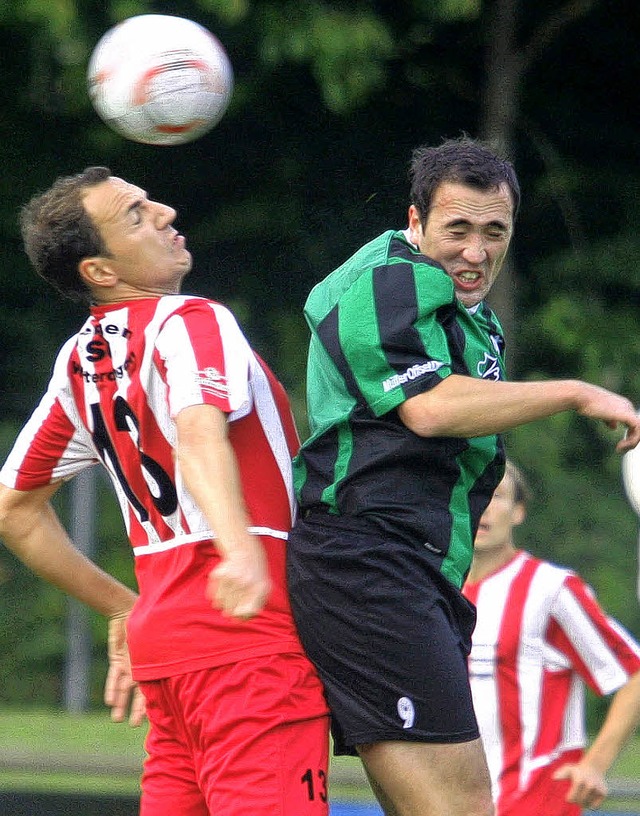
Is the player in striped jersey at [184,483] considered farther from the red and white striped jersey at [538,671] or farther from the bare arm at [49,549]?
the red and white striped jersey at [538,671]

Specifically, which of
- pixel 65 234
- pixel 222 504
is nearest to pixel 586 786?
pixel 222 504

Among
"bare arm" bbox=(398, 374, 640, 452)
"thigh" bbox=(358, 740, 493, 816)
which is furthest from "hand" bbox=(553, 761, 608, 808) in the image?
"bare arm" bbox=(398, 374, 640, 452)

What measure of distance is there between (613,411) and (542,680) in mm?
1832

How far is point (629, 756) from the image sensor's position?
8.72m

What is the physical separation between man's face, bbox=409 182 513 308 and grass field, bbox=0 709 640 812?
15.0ft

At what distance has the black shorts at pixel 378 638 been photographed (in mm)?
3088

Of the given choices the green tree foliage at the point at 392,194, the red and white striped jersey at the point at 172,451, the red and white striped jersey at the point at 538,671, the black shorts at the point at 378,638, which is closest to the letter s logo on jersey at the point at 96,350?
the red and white striped jersey at the point at 172,451

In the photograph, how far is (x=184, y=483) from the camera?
3.01 meters

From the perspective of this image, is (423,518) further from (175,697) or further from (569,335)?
(569,335)

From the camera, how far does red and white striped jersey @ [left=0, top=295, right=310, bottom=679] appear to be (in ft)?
10.2

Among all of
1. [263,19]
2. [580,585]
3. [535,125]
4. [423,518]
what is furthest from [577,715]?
[535,125]

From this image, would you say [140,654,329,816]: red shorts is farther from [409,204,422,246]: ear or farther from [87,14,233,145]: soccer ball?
[87,14,233,145]: soccer ball

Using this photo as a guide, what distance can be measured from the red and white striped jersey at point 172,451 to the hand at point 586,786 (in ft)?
4.73

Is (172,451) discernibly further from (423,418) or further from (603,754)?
(603,754)
